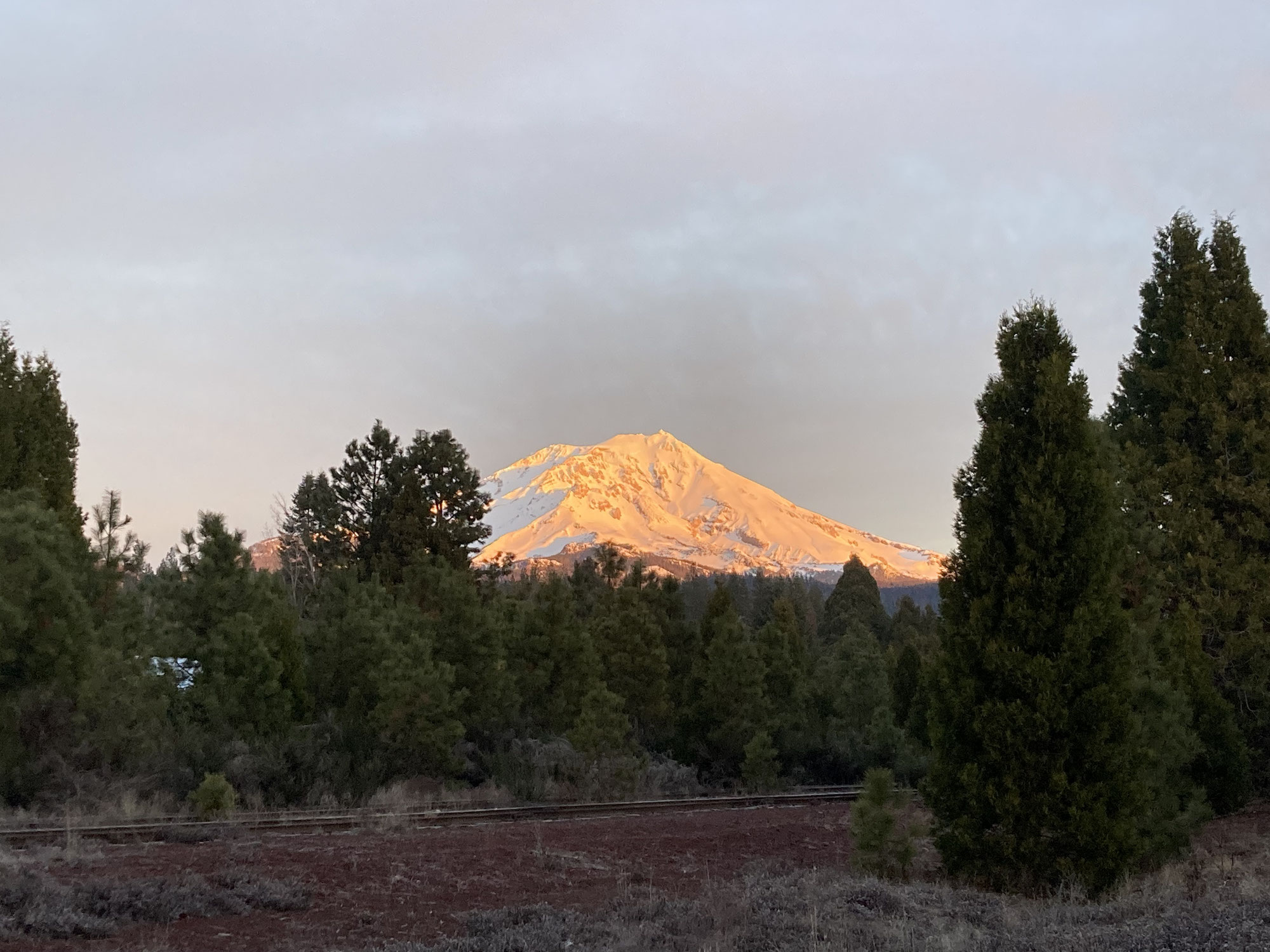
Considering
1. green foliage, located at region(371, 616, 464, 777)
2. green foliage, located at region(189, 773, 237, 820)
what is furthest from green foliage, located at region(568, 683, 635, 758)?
green foliage, located at region(189, 773, 237, 820)

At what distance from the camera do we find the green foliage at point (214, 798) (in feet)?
46.9

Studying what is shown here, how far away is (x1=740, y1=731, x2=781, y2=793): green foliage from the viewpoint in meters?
26.2

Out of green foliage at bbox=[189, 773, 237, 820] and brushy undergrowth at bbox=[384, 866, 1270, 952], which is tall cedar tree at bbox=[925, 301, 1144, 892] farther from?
green foliage at bbox=[189, 773, 237, 820]

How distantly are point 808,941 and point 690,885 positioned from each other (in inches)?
125

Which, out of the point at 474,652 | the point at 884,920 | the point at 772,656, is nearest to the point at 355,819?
the point at 884,920

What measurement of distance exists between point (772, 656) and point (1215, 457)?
540 inches

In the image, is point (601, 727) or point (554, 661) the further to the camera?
point (554, 661)

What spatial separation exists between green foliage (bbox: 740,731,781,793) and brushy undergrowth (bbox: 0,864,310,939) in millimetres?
18379

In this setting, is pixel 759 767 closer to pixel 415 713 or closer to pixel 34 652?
pixel 415 713

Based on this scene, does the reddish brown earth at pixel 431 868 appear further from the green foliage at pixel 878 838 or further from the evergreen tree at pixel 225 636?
the evergreen tree at pixel 225 636

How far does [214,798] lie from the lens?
14438mm

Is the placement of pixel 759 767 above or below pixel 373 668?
below

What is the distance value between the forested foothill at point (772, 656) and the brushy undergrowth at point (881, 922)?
1583mm

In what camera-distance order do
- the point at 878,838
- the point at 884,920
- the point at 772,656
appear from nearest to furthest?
the point at 884,920 → the point at 878,838 → the point at 772,656
